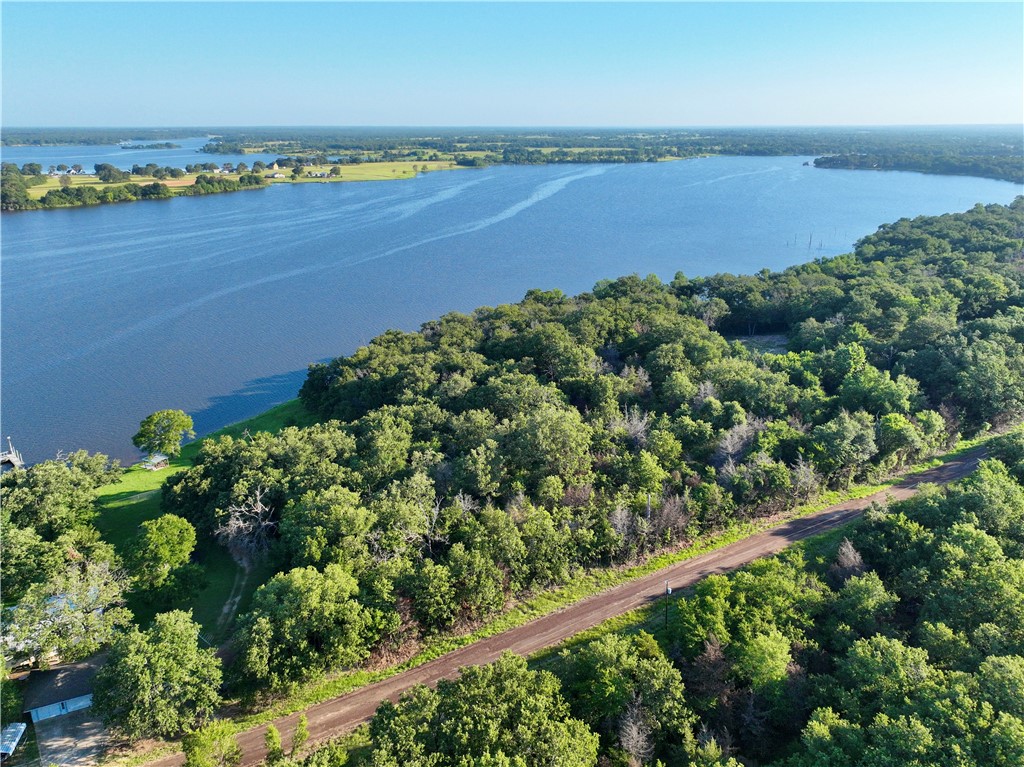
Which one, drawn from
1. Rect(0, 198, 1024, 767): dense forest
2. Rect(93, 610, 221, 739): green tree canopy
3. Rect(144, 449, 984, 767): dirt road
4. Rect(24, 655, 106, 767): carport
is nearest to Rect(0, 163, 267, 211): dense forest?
Rect(0, 198, 1024, 767): dense forest

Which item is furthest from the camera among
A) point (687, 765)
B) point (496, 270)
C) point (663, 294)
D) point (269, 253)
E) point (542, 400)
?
point (269, 253)

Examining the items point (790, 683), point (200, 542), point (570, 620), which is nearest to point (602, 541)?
point (570, 620)

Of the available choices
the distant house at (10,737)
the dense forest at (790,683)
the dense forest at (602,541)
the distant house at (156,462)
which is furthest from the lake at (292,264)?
the dense forest at (790,683)

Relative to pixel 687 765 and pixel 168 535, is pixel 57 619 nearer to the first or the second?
pixel 168 535

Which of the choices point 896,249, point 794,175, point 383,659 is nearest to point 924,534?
point 383,659

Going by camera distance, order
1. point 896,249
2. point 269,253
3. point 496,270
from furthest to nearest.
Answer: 1. point 269,253
2. point 496,270
3. point 896,249

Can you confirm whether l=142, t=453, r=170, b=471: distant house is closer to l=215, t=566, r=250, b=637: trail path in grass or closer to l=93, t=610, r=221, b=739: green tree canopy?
l=215, t=566, r=250, b=637: trail path in grass

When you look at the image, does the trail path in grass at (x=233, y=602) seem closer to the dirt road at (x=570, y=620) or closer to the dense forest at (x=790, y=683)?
the dirt road at (x=570, y=620)
